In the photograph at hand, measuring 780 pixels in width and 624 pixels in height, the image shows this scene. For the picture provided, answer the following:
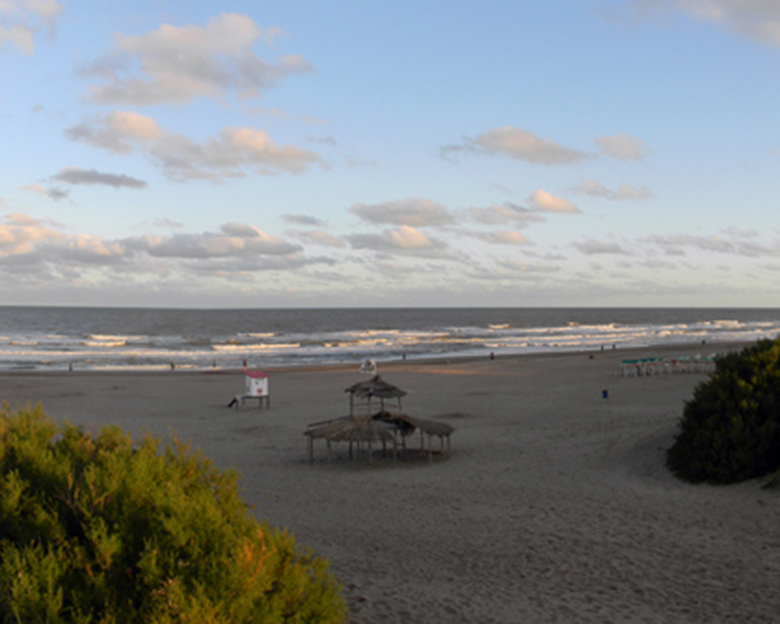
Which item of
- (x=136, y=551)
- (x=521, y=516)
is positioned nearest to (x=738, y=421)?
(x=521, y=516)

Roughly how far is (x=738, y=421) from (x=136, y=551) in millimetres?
11545

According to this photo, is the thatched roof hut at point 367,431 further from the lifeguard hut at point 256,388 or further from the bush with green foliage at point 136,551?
the bush with green foliage at point 136,551

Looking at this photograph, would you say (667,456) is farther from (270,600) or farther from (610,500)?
(270,600)

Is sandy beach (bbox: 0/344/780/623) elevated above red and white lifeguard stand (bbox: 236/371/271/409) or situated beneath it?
situated beneath

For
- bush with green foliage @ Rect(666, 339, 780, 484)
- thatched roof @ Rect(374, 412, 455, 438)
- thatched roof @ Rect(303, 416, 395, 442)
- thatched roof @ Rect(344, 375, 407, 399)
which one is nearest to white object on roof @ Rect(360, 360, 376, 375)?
thatched roof @ Rect(344, 375, 407, 399)

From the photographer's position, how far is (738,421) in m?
12.5

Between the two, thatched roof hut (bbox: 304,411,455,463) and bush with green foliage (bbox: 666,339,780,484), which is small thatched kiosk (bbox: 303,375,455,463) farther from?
bush with green foliage (bbox: 666,339,780,484)

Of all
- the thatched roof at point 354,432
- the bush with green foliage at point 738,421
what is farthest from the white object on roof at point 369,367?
the bush with green foliage at point 738,421

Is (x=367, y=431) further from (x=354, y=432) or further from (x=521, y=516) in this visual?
(x=521, y=516)

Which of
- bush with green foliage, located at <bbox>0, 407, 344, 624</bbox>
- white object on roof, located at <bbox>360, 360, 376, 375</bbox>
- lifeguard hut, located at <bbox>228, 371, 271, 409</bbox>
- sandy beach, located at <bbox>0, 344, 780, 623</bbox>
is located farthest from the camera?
lifeguard hut, located at <bbox>228, 371, 271, 409</bbox>

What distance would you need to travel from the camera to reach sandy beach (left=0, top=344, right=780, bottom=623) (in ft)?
25.6

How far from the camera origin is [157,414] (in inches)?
998

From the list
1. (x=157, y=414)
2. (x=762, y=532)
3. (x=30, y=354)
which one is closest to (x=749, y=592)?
(x=762, y=532)

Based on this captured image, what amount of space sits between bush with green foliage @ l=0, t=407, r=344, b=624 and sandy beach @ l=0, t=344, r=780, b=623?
8.25ft
